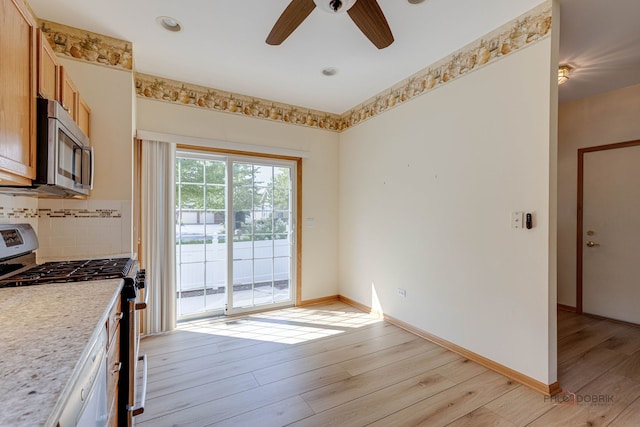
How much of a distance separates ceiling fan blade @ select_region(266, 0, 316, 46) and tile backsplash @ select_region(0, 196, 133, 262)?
180 centimetres

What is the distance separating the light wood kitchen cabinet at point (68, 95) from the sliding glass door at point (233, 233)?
1.25 metres

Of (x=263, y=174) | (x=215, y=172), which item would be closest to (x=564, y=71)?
(x=263, y=174)

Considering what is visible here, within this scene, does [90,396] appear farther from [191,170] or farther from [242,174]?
[242,174]

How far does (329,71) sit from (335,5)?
1406 millimetres

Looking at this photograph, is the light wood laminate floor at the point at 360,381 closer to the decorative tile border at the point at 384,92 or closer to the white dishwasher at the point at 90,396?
the white dishwasher at the point at 90,396

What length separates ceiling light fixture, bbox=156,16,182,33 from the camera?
2.15m

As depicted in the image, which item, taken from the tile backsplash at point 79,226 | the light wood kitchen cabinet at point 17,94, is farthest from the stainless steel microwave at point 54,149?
the tile backsplash at point 79,226

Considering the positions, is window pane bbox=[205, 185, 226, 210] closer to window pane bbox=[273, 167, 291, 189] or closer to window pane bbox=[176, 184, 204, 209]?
window pane bbox=[176, 184, 204, 209]

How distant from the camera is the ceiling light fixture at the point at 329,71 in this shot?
9.55 ft

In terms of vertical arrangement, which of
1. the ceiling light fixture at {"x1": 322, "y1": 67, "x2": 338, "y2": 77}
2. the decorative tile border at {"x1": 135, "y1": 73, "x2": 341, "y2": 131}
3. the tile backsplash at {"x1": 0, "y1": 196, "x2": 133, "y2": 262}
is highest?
the ceiling light fixture at {"x1": 322, "y1": 67, "x2": 338, "y2": 77}

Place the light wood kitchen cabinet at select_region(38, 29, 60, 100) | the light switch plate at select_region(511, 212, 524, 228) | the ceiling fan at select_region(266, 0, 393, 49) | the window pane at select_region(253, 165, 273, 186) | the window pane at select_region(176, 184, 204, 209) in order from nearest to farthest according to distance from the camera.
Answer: the light wood kitchen cabinet at select_region(38, 29, 60, 100) < the ceiling fan at select_region(266, 0, 393, 49) < the light switch plate at select_region(511, 212, 524, 228) < the window pane at select_region(176, 184, 204, 209) < the window pane at select_region(253, 165, 273, 186)

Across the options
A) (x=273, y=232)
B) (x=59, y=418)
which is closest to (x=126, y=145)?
(x=273, y=232)

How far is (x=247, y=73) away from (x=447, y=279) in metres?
2.87

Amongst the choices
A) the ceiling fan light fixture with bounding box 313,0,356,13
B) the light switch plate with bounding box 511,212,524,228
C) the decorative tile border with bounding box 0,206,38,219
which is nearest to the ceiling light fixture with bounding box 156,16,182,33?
the ceiling fan light fixture with bounding box 313,0,356,13
